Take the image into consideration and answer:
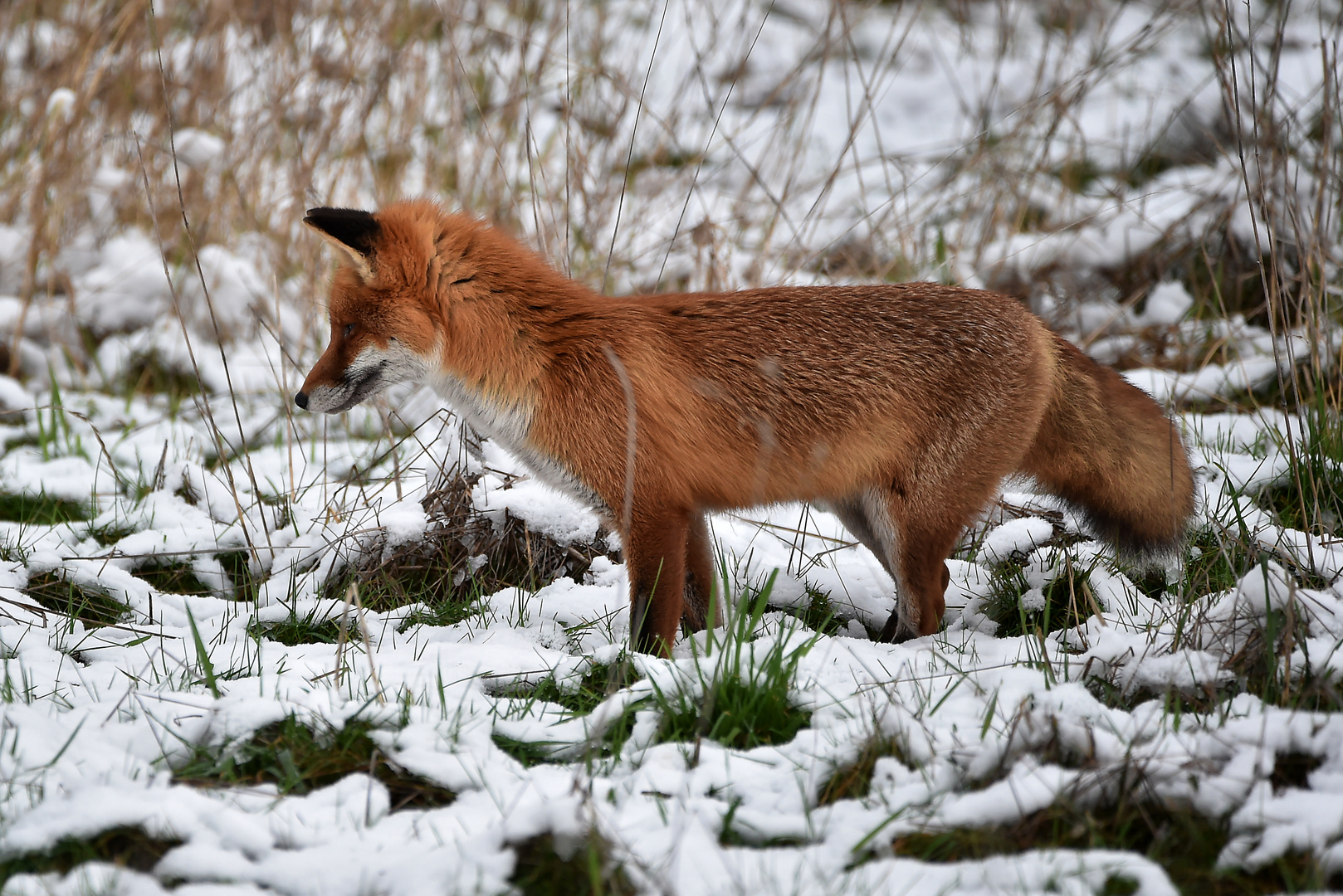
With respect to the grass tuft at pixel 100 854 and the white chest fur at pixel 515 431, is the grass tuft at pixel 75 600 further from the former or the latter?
the grass tuft at pixel 100 854

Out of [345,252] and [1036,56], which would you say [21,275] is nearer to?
[345,252]

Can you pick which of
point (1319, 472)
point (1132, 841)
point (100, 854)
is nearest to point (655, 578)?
point (1132, 841)

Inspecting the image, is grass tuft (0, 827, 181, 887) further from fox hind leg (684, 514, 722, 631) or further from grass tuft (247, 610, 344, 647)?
fox hind leg (684, 514, 722, 631)

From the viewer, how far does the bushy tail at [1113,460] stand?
343 centimetres

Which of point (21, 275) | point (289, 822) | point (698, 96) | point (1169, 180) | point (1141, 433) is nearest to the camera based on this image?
point (289, 822)

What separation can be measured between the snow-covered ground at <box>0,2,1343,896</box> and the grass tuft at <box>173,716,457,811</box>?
4 cm

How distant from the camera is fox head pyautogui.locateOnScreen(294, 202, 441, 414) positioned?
129 inches

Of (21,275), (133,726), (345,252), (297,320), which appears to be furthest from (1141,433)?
(21,275)

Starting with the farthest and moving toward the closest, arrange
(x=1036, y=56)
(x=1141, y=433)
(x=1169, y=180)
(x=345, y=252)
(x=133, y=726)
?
(x=1036, y=56)
(x=1169, y=180)
(x=1141, y=433)
(x=345, y=252)
(x=133, y=726)

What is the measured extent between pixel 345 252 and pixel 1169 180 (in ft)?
22.5

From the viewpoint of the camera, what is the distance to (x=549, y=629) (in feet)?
11.3

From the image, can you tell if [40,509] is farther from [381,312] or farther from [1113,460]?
[1113,460]

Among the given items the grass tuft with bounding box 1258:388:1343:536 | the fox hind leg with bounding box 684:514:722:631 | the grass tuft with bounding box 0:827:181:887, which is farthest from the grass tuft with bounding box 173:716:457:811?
the grass tuft with bounding box 1258:388:1343:536

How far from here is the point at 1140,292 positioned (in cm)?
593
